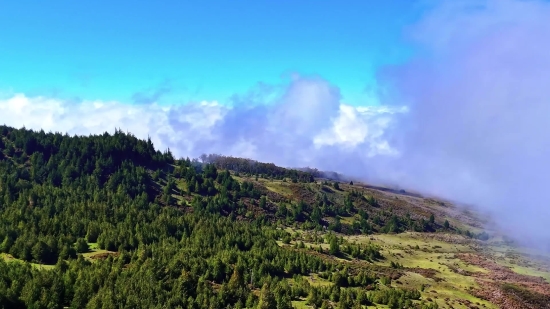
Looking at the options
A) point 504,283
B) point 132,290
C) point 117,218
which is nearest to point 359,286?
point 504,283

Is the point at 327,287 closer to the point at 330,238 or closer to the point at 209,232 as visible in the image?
the point at 209,232

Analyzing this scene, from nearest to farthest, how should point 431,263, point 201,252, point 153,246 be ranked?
point 153,246, point 201,252, point 431,263

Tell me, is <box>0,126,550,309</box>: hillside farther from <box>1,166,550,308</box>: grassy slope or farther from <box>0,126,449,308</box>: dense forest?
<box>1,166,550,308</box>: grassy slope

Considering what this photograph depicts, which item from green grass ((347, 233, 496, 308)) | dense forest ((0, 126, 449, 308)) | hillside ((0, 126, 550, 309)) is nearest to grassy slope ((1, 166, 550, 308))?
green grass ((347, 233, 496, 308))

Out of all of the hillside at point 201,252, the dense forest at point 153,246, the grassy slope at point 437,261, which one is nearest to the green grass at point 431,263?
the grassy slope at point 437,261

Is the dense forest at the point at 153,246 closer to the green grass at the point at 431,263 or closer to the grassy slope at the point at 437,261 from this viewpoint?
the grassy slope at the point at 437,261

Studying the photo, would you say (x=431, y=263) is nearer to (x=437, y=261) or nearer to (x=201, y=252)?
(x=437, y=261)

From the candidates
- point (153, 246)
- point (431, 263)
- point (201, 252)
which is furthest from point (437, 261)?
point (153, 246)
